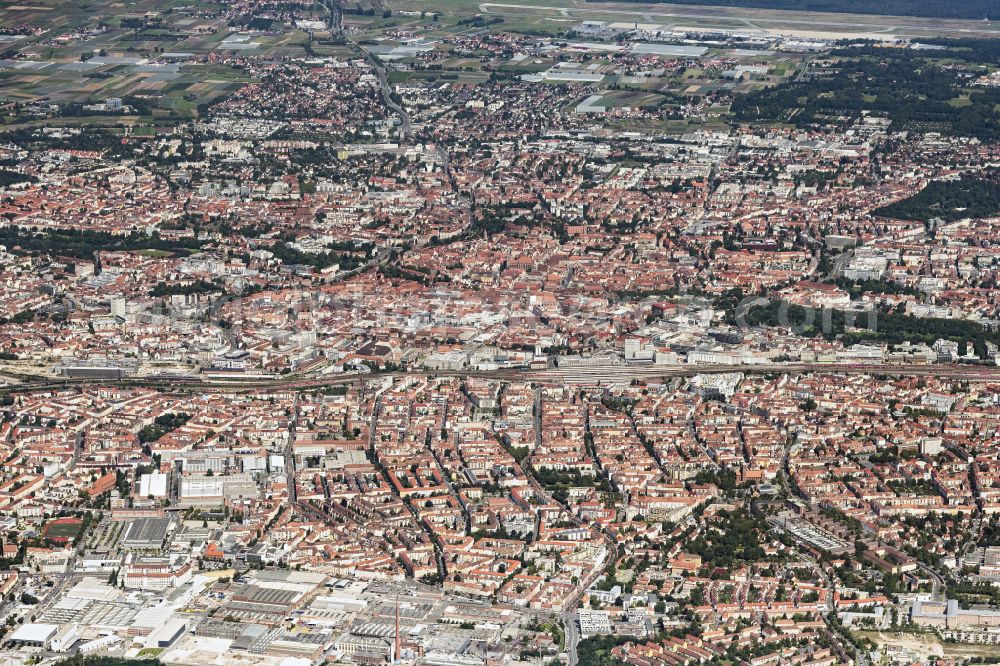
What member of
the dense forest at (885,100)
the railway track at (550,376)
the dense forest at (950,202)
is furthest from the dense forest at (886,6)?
the railway track at (550,376)

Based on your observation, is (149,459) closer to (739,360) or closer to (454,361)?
(454,361)

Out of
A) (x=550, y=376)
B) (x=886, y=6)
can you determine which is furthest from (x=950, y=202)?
(x=886, y=6)

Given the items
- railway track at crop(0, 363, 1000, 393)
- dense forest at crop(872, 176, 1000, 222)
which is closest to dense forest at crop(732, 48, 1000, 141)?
dense forest at crop(872, 176, 1000, 222)

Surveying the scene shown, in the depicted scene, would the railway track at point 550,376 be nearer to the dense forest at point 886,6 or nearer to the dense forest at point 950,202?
the dense forest at point 950,202

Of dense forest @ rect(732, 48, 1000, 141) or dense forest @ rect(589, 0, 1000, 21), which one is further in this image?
dense forest @ rect(589, 0, 1000, 21)

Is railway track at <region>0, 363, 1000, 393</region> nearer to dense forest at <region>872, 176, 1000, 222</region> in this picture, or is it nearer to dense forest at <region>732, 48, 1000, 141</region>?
dense forest at <region>872, 176, 1000, 222</region>

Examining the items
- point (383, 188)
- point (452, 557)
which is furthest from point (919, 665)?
point (383, 188)

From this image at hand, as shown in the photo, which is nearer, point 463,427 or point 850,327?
point 463,427
